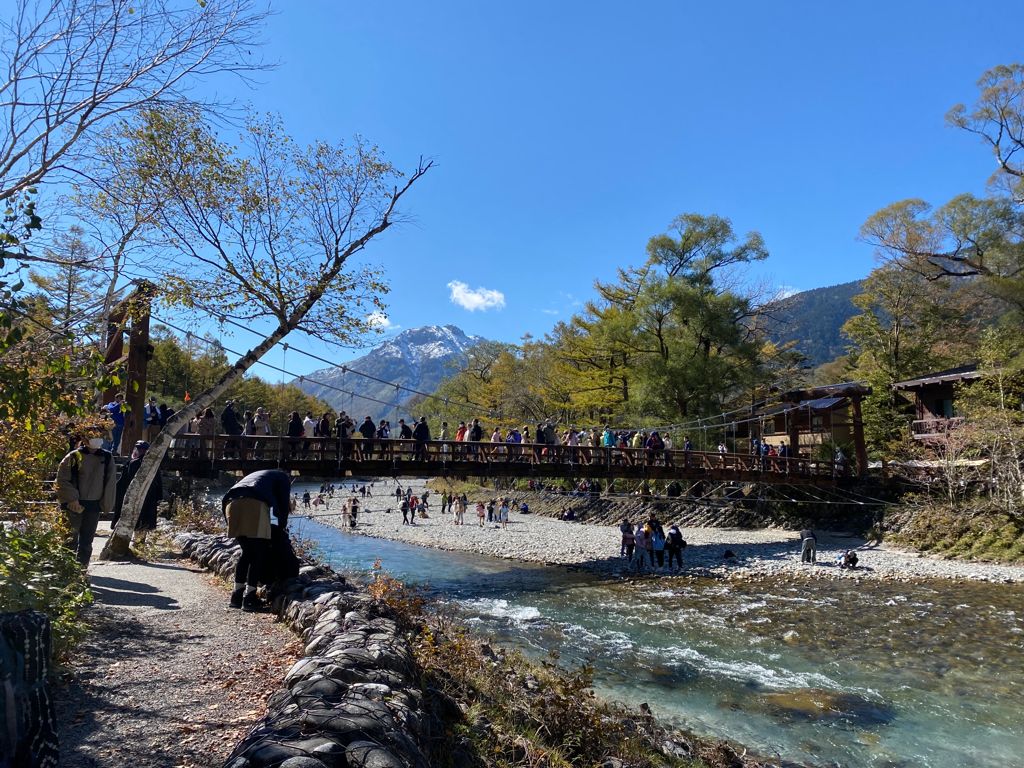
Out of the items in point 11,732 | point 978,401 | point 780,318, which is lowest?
point 11,732

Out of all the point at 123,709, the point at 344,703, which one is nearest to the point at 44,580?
the point at 123,709

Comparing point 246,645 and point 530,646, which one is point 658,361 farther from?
point 246,645

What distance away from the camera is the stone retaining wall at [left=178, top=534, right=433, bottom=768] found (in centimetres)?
265

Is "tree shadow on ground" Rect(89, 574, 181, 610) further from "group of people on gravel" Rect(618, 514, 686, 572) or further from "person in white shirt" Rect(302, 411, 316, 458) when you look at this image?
"group of people on gravel" Rect(618, 514, 686, 572)

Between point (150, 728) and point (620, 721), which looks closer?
point (150, 728)

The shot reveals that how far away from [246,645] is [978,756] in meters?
7.43

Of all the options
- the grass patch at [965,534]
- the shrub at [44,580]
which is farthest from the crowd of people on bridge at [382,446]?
the shrub at [44,580]

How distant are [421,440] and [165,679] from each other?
1343 centimetres

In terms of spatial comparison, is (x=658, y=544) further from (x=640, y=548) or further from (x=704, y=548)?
(x=704, y=548)

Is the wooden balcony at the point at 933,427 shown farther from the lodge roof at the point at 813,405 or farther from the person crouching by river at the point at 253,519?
the person crouching by river at the point at 253,519

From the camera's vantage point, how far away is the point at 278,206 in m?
10.2

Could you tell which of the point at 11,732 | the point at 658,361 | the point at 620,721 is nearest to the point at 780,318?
the point at 658,361

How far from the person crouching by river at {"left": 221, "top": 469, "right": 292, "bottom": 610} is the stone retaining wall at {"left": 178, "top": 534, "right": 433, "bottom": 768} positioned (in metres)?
0.90

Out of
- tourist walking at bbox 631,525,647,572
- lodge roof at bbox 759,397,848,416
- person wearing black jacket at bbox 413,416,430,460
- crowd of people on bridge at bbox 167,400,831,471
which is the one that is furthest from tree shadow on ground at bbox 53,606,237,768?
lodge roof at bbox 759,397,848,416
